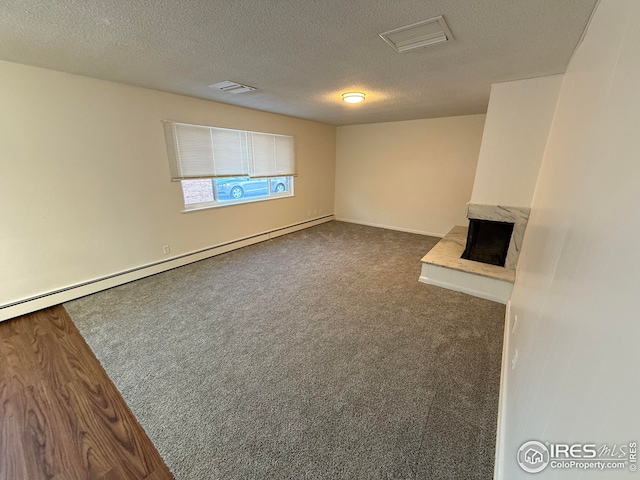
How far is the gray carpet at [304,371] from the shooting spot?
1304 millimetres

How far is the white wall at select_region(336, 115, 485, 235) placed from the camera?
4562mm

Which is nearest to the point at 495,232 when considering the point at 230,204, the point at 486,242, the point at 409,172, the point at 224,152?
the point at 486,242

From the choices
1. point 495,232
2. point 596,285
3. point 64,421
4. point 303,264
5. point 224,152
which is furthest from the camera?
point 224,152

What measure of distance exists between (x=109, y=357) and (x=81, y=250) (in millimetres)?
1510

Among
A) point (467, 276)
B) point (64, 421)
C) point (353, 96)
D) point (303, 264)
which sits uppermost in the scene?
point (353, 96)

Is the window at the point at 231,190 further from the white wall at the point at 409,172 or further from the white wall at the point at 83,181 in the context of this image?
the white wall at the point at 409,172

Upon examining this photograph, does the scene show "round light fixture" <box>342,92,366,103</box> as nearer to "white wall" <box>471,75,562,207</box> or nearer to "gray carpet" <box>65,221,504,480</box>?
"white wall" <box>471,75,562,207</box>

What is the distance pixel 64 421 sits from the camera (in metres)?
1.49

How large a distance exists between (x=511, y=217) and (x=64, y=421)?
4076 mm

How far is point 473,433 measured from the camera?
1403 mm

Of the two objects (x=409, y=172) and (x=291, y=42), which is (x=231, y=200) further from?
(x=409, y=172)

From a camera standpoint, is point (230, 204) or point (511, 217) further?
point (230, 204)

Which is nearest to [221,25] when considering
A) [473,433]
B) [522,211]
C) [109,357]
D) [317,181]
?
[109,357]

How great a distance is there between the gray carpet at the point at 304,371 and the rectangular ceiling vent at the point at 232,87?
2222mm
